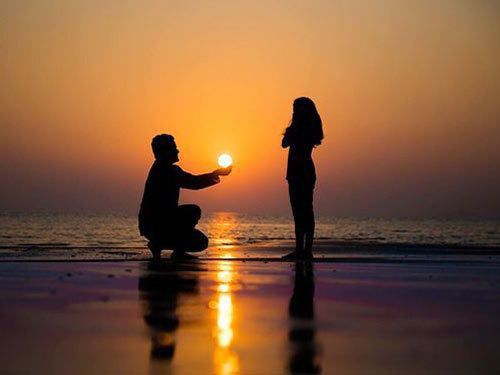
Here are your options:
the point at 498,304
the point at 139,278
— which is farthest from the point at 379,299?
the point at 139,278

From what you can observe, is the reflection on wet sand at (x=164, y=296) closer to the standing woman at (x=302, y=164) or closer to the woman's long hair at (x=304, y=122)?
the standing woman at (x=302, y=164)

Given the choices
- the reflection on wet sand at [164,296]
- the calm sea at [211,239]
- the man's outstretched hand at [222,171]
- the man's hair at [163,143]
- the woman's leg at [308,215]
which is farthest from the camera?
the calm sea at [211,239]

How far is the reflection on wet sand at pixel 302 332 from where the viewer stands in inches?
177

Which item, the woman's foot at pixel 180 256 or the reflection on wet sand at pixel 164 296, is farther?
the woman's foot at pixel 180 256

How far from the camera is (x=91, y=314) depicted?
6.55 m

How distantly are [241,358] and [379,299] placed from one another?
A: 3285 millimetres

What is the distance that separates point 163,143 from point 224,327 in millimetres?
8179

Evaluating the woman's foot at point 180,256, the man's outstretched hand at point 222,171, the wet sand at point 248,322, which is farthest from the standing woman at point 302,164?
the wet sand at point 248,322

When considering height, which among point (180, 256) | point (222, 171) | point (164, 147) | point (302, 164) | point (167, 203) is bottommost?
point (180, 256)

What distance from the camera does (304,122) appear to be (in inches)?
535

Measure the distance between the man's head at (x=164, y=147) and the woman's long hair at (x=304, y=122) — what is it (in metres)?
1.83

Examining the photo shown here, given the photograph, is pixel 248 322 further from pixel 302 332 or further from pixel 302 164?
pixel 302 164

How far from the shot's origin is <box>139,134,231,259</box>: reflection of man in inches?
544

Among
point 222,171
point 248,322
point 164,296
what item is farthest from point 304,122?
point 248,322
